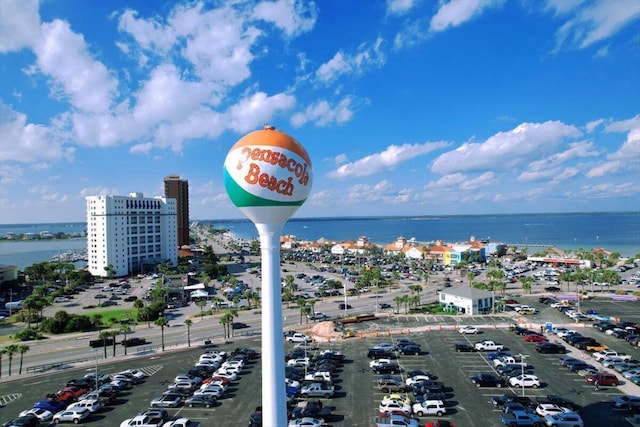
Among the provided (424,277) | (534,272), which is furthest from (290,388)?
(534,272)

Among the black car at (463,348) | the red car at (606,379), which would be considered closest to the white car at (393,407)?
the black car at (463,348)

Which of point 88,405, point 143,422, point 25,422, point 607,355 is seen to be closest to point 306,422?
point 143,422

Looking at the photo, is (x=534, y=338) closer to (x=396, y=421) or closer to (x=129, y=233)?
(x=396, y=421)

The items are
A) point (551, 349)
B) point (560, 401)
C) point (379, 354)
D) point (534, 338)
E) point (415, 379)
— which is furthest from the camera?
point (534, 338)

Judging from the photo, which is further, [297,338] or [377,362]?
[297,338]

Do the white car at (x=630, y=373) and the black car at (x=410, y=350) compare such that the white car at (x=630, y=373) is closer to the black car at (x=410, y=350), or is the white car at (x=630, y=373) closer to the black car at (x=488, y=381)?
the black car at (x=488, y=381)

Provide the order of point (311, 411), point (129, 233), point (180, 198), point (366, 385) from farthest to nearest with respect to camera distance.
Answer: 1. point (180, 198)
2. point (129, 233)
3. point (366, 385)
4. point (311, 411)
